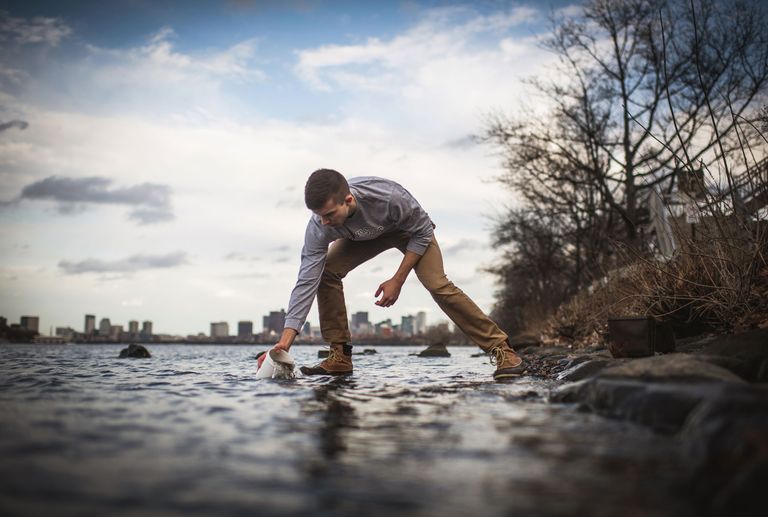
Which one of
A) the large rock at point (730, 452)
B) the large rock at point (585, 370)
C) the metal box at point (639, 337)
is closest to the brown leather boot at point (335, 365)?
the large rock at point (585, 370)

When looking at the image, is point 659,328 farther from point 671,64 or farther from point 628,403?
point 671,64

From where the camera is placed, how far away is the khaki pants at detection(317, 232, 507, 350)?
5652mm

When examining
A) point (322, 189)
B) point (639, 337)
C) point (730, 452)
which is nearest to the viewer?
point (730, 452)

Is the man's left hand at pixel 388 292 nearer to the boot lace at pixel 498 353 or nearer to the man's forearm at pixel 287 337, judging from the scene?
the man's forearm at pixel 287 337

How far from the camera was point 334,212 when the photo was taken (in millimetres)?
4840

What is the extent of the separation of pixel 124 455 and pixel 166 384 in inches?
107

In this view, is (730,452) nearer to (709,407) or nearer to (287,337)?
(709,407)

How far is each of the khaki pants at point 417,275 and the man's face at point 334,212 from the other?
80 cm

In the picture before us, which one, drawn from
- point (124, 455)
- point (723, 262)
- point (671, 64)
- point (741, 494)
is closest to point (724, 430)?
point (741, 494)

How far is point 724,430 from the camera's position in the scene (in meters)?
1.75

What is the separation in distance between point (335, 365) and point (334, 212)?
184cm

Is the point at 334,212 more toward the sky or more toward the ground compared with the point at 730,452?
more toward the sky

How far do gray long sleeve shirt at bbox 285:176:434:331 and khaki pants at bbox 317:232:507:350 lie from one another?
0.23 m

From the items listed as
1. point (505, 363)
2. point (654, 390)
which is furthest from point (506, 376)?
point (654, 390)
